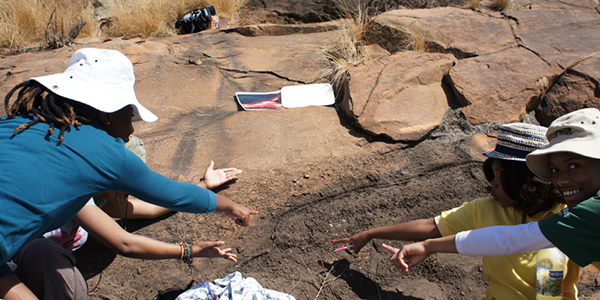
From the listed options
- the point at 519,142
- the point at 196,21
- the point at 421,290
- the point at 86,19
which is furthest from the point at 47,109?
the point at 86,19

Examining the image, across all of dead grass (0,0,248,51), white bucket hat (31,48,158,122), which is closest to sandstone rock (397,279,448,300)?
white bucket hat (31,48,158,122)

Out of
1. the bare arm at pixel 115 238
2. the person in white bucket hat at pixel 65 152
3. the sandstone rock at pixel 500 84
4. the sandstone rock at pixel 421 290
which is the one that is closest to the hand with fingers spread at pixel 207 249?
the bare arm at pixel 115 238

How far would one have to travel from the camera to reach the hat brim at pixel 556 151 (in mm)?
1235

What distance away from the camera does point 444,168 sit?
2.79 m

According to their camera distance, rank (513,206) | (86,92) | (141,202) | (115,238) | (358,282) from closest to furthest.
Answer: (86,92) → (513,206) → (115,238) → (358,282) → (141,202)

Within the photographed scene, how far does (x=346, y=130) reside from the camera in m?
3.14

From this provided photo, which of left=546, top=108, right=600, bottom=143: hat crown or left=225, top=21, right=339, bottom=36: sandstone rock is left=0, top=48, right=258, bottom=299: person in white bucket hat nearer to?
left=546, top=108, right=600, bottom=143: hat crown

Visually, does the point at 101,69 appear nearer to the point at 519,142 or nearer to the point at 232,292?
the point at 232,292

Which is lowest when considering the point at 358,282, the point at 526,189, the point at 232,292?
the point at 358,282

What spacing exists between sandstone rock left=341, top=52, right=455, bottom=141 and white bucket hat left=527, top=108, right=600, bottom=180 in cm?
157

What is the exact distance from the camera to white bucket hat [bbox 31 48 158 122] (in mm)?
1378

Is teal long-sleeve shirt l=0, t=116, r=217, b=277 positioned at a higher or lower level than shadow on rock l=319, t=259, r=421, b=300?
higher

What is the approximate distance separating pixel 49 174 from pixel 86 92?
29 cm

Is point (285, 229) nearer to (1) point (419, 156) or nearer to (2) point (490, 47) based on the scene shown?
(1) point (419, 156)
